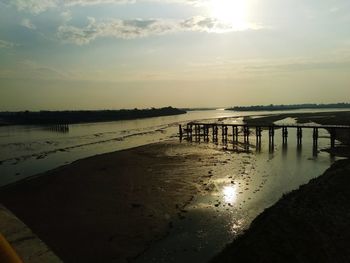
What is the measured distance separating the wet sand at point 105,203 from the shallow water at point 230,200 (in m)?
0.71

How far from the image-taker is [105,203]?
1691 centimetres

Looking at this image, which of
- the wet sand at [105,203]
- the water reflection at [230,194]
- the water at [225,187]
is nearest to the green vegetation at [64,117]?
the water at [225,187]

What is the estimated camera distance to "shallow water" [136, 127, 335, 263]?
1136 cm

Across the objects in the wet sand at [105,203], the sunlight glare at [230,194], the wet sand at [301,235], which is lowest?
the sunlight glare at [230,194]

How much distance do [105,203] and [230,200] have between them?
234 inches

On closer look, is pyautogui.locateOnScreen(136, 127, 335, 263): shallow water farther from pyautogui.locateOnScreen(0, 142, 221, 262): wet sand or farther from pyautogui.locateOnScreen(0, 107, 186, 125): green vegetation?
pyautogui.locateOnScreen(0, 107, 186, 125): green vegetation

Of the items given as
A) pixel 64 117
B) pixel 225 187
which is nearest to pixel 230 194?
pixel 225 187

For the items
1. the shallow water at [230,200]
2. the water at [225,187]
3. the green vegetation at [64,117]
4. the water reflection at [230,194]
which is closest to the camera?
the shallow water at [230,200]

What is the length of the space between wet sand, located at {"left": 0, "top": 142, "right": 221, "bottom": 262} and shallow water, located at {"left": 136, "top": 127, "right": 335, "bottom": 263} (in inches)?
28.0

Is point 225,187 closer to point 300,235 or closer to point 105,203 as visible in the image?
point 105,203

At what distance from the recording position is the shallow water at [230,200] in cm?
1136

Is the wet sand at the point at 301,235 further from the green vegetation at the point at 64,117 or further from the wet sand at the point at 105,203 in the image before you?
the green vegetation at the point at 64,117

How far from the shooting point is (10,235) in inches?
125

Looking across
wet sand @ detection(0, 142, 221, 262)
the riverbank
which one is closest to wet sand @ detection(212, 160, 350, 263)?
the riverbank
